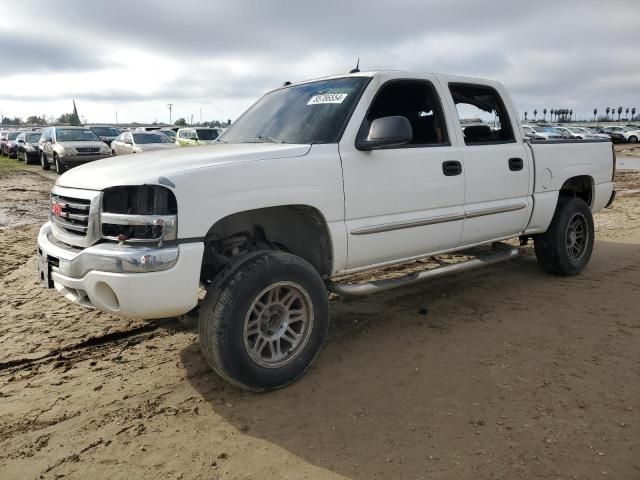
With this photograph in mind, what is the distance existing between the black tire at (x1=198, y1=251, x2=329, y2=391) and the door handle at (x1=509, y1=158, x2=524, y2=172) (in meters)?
2.39

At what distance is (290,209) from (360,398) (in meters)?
1.33

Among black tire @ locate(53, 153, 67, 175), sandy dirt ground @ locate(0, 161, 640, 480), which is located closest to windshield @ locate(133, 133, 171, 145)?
black tire @ locate(53, 153, 67, 175)

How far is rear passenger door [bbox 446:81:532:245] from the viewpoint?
14.3 feet

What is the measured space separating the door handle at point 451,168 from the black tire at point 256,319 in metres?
1.49

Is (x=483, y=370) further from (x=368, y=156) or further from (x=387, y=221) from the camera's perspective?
(x=368, y=156)

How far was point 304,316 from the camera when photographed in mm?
3383

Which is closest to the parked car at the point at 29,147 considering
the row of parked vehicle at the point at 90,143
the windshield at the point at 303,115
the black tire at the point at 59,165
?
the row of parked vehicle at the point at 90,143

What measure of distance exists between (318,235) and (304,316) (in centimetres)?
58

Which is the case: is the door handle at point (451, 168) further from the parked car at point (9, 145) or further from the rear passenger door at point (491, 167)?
the parked car at point (9, 145)

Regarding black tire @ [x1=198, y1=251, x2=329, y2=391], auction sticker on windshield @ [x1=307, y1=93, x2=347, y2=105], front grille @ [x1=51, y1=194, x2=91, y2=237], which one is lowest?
black tire @ [x1=198, y1=251, x2=329, y2=391]

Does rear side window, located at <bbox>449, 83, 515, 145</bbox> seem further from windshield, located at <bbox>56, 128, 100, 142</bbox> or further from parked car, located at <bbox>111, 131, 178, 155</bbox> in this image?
windshield, located at <bbox>56, 128, 100, 142</bbox>

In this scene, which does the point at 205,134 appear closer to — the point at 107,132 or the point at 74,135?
the point at 74,135

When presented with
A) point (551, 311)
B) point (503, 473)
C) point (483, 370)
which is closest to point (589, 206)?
point (551, 311)

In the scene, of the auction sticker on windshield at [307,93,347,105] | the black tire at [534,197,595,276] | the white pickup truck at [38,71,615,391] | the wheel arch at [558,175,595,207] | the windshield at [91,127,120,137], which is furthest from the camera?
the windshield at [91,127,120,137]
